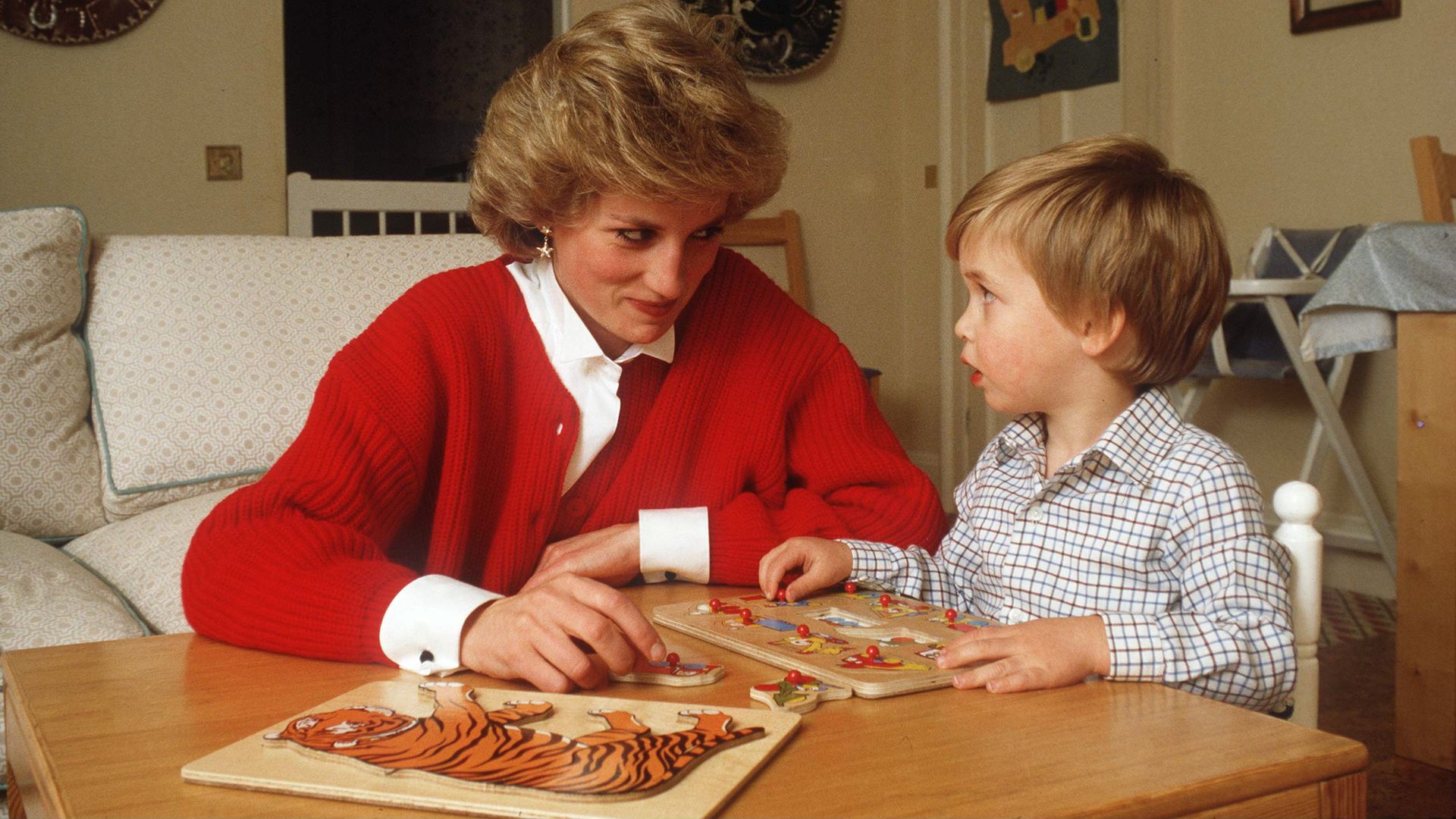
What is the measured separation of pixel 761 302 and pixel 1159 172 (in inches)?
16.7

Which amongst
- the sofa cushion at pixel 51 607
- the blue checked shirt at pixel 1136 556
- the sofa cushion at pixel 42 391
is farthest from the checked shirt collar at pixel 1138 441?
the sofa cushion at pixel 42 391

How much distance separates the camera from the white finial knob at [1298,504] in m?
0.85

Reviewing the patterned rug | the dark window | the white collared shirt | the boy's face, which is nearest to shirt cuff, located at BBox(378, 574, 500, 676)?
the white collared shirt

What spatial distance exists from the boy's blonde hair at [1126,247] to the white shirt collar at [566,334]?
36 centimetres

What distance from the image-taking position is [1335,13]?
10.9 feet

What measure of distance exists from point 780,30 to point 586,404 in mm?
3660

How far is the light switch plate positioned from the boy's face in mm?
3223

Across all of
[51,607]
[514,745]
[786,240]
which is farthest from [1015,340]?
[786,240]

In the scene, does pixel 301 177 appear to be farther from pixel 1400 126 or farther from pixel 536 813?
pixel 536 813

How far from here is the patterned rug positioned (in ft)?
9.40

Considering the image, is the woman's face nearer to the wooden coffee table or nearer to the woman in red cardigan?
the woman in red cardigan

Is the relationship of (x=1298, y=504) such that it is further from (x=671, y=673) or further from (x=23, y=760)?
(x=23, y=760)

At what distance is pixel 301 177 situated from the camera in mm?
3637

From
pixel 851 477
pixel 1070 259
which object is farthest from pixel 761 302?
pixel 1070 259
